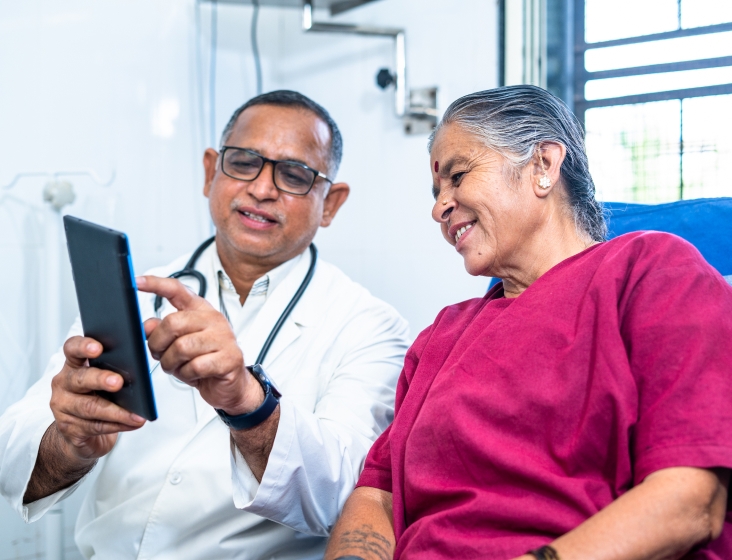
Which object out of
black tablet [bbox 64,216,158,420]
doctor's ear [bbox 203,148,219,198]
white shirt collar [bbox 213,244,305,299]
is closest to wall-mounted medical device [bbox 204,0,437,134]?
doctor's ear [bbox 203,148,219,198]

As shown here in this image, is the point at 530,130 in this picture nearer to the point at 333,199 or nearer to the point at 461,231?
the point at 461,231

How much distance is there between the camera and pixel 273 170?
1545mm

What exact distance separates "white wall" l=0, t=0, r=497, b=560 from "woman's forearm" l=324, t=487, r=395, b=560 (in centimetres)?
101

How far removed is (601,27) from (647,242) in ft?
3.90

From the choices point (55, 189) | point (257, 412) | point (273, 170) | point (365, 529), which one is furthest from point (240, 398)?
point (55, 189)

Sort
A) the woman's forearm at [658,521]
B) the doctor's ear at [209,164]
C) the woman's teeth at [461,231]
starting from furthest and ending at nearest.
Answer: the doctor's ear at [209,164], the woman's teeth at [461,231], the woman's forearm at [658,521]

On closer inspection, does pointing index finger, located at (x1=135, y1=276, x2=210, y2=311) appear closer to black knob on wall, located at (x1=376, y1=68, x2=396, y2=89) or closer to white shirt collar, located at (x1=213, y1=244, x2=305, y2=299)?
white shirt collar, located at (x1=213, y1=244, x2=305, y2=299)

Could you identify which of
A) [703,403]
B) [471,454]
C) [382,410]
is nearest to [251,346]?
[382,410]

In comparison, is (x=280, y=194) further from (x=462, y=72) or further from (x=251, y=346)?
(x=462, y=72)

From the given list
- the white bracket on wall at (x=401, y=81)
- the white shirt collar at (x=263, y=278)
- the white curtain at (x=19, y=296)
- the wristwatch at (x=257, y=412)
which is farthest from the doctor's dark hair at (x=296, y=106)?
the wristwatch at (x=257, y=412)

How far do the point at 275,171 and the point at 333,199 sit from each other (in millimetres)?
225

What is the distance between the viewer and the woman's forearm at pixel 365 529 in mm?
1019

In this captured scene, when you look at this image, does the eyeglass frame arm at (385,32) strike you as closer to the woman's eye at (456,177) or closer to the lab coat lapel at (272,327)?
the lab coat lapel at (272,327)

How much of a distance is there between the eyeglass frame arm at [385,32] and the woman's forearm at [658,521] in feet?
5.11
